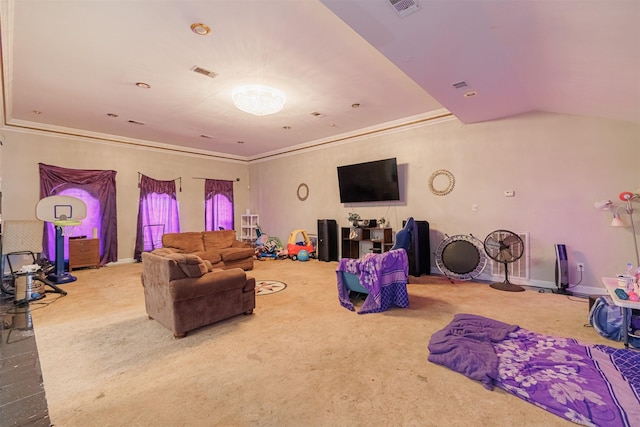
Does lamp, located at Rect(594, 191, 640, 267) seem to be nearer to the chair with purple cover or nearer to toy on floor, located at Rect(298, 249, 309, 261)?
the chair with purple cover

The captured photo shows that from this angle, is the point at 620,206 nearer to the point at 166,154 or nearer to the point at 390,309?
the point at 390,309

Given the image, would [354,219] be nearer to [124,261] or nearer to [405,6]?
[405,6]

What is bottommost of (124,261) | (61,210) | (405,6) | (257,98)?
(124,261)

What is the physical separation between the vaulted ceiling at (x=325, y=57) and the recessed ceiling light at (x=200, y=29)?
0.05 meters

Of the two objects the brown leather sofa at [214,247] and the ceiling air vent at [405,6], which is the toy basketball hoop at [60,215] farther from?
the ceiling air vent at [405,6]

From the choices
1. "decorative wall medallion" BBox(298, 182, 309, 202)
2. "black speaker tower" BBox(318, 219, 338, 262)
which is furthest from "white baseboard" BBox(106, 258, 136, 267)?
"black speaker tower" BBox(318, 219, 338, 262)

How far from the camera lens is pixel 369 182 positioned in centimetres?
601

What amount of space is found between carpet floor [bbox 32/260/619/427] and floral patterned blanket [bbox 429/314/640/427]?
0.12 m

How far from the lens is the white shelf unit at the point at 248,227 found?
858cm

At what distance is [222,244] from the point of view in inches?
234

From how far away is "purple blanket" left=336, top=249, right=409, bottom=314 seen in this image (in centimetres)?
345

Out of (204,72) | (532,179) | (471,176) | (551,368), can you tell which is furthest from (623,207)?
(204,72)

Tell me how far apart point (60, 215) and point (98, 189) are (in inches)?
38.2

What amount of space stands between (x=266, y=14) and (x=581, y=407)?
3610 millimetres
